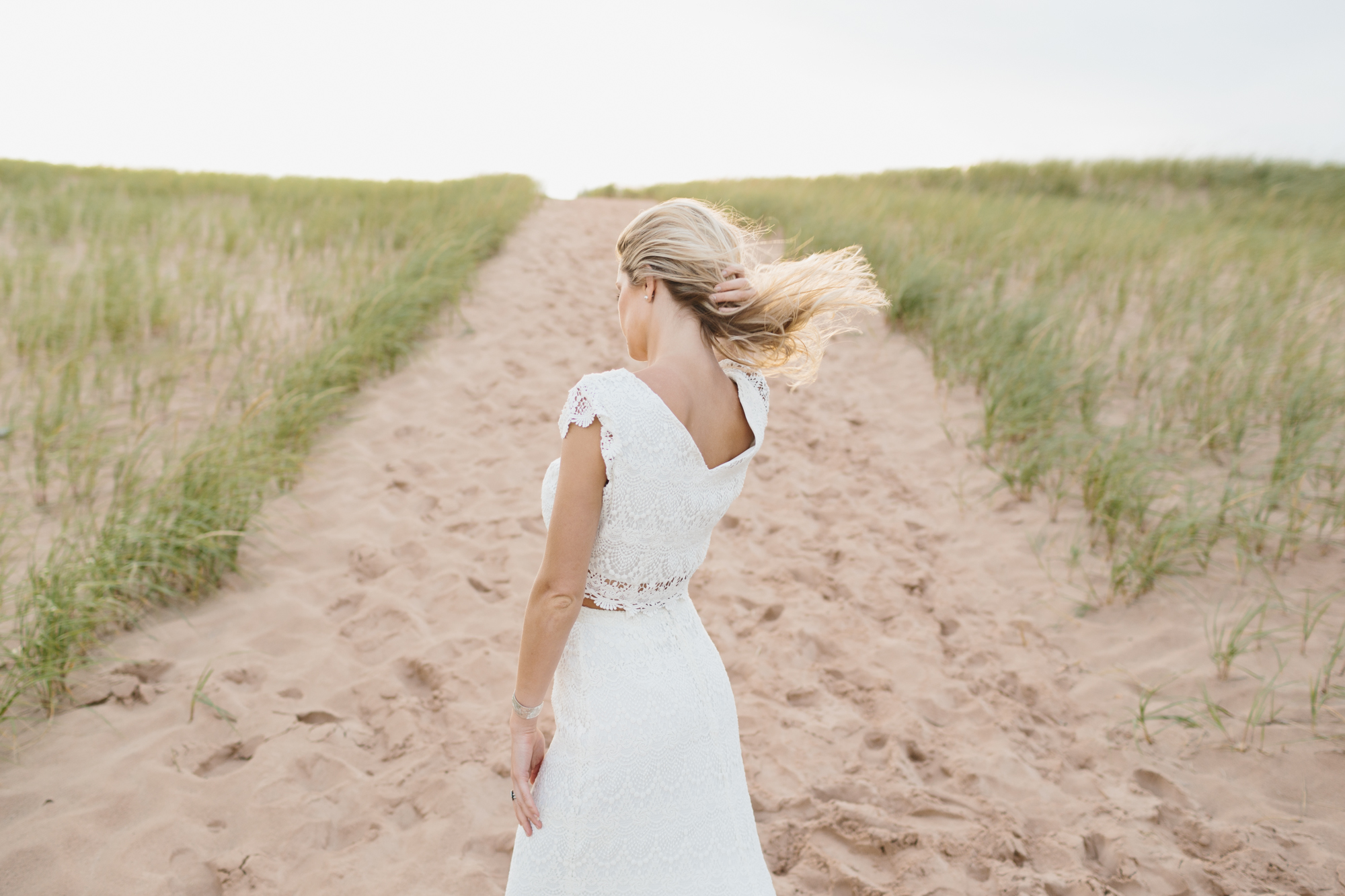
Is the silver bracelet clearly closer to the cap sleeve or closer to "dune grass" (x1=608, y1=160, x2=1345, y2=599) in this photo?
the cap sleeve

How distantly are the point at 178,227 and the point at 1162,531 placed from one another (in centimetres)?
949

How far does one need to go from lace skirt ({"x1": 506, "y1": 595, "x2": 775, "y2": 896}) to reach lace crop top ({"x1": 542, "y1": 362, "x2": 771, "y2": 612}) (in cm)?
8

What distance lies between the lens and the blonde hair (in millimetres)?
1531

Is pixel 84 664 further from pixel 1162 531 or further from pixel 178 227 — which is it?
pixel 178 227

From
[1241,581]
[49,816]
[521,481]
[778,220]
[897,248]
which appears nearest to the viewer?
[49,816]

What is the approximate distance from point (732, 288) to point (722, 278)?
4 cm

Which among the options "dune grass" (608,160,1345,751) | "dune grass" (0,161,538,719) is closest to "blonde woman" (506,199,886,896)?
"dune grass" (608,160,1345,751)

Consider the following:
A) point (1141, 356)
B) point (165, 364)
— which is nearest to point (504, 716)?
point (165, 364)

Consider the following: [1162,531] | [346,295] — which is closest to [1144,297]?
[1162,531]

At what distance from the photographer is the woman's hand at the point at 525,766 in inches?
59.1

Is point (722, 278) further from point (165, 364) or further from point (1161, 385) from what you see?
point (165, 364)

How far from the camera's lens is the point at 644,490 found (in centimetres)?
138

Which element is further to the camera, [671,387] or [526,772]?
[526,772]

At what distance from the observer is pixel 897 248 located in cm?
789
